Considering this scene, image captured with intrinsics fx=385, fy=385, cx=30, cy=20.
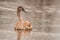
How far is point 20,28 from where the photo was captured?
356 centimetres

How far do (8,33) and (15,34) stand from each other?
5.0 inches

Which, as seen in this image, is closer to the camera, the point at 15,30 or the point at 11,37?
the point at 11,37

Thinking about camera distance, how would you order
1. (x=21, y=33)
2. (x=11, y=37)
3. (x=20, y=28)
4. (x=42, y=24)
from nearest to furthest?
(x=11, y=37) < (x=21, y=33) < (x=20, y=28) < (x=42, y=24)

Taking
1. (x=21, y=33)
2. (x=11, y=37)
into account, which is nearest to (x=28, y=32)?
(x=21, y=33)

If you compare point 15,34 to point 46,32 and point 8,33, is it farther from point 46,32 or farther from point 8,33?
point 46,32

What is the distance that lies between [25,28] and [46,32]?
0.21 metres

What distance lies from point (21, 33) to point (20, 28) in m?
0.23

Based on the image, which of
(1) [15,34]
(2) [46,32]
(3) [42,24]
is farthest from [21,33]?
(3) [42,24]

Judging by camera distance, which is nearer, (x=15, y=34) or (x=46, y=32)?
(x=15, y=34)

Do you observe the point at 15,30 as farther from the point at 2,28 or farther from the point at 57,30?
the point at 57,30

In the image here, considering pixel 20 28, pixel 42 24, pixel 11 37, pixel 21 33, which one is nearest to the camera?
pixel 11 37

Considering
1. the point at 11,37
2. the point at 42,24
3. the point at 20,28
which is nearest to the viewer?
the point at 11,37

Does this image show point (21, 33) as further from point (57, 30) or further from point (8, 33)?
point (57, 30)

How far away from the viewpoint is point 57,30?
3.68 metres
